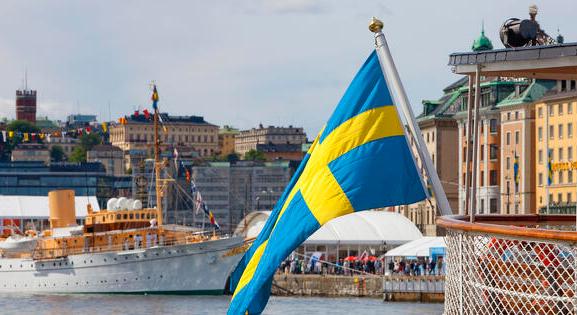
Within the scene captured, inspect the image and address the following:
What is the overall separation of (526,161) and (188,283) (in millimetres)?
32758

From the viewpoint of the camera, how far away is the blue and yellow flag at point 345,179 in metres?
16.4

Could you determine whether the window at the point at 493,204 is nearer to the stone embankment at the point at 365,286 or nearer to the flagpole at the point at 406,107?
the stone embankment at the point at 365,286

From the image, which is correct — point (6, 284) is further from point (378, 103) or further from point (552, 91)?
point (378, 103)

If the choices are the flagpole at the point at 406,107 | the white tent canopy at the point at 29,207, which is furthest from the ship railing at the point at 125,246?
the flagpole at the point at 406,107

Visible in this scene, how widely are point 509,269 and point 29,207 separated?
344 feet

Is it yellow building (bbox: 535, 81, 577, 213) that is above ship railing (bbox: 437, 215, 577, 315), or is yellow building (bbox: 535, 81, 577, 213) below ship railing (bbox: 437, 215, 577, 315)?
above

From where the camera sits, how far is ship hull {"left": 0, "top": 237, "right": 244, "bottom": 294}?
86.0m

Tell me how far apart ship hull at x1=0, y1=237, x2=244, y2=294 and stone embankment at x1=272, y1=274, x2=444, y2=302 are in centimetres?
368

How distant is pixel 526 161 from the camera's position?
365 ft

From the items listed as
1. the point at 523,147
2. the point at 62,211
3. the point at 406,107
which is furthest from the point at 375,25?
the point at 523,147

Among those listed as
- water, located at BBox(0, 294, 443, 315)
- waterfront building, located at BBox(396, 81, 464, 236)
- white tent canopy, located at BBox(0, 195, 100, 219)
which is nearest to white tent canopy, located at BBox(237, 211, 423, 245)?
water, located at BBox(0, 294, 443, 315)

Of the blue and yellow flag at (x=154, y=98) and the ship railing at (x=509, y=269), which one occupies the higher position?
the blue and yellow flag at (x=154, y=98)

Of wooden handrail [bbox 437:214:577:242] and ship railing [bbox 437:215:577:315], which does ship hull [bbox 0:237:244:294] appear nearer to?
wooden handrail [bbox 437:214:577:242]

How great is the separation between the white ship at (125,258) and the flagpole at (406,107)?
6806 cm
